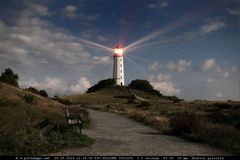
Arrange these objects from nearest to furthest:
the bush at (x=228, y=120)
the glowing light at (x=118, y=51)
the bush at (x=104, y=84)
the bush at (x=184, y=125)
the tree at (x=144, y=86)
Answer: the bush at (x=184, y=125) < the bush at (x=228, y=120) < the glowing light at (x=118, y=51) < the bush at (x=104, y=84) < the tree at (x=144, y=86)

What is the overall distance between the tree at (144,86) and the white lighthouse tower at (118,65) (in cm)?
759

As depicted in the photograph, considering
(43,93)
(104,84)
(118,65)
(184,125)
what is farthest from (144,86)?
(184,125)

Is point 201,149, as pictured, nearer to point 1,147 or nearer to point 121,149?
point 121,149

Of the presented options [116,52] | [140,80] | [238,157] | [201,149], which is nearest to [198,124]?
[201,149]

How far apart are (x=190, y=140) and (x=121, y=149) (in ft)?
15.4

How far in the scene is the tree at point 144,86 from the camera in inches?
4684

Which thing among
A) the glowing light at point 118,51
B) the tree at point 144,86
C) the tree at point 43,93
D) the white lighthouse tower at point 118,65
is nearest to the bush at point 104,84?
the white lighthouse tower at point 118,65

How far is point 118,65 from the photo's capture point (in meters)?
112

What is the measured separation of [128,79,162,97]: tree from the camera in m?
119

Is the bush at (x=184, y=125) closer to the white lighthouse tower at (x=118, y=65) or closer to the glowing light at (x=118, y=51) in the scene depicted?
the white lighthouse tower at (x=118, y=65)

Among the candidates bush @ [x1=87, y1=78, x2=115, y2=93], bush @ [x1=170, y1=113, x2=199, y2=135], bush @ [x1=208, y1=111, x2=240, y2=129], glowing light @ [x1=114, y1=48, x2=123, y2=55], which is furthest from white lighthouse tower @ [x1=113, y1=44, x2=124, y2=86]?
bush @ [x1=170, y1=113, x2=199, y2=135]

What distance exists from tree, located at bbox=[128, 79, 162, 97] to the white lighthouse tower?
7590 millimetres

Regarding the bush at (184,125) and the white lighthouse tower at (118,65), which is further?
the white lighthouse tower at (118,65)

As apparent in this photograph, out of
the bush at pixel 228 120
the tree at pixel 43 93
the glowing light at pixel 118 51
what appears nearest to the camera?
the bush at pixel 228 120
